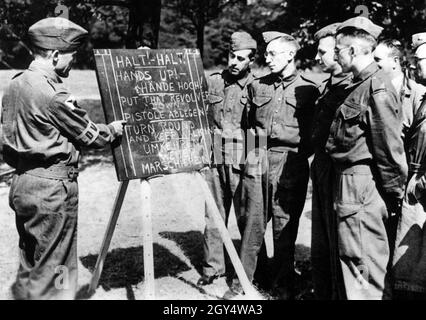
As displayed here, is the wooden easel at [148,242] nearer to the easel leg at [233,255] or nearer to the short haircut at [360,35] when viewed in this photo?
the easel leg at [233,255]

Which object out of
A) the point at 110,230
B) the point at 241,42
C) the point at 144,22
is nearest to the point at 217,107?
the point at 241,42

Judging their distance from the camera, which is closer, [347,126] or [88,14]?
[347,126]

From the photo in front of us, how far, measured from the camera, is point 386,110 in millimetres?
3492

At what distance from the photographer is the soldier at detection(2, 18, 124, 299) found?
3.51 meters

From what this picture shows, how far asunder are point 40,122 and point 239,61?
2235mm

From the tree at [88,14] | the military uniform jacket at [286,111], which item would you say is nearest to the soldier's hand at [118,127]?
the military uniform jacket at [286,111]

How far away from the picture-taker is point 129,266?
5.35 m

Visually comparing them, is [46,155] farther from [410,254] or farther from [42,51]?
[410,254]

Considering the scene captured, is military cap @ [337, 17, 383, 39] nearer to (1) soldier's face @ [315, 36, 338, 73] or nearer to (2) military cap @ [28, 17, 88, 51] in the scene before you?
(1) soldier's face @ [315, 36, 338, 73]

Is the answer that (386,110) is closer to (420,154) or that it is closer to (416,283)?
(420,154)

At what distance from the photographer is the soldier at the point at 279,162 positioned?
461 cm

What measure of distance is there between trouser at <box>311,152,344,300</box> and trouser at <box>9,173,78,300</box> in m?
1.95

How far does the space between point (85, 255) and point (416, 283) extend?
3.48 metres

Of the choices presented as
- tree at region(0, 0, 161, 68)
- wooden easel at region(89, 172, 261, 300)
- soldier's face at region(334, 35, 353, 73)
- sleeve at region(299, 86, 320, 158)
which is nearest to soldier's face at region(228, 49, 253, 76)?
sleeve at region(299, 86, 320, 158)
